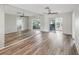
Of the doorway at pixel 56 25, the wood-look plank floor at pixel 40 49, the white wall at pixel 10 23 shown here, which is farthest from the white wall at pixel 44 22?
the wood-look plank floor at pixel 40 49

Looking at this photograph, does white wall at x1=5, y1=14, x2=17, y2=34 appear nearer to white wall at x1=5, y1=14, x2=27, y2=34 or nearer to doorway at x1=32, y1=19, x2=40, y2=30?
white wall at x1=5, y1=14, x2=27, y2=34

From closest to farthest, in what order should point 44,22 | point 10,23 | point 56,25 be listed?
1. point 10,23
2. point 56,25
3. point 44,22

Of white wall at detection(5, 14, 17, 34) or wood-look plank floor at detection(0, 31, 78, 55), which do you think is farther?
white wall at detection(5, 14, 17, 34)

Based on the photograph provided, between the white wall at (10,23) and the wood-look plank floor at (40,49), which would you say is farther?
the white wall at (10,23)

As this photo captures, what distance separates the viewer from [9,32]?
19.0 feet

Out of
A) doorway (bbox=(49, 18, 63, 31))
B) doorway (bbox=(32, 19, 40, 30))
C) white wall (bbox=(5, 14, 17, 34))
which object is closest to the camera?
white wall (bbox=(5, 14, 17, 34))

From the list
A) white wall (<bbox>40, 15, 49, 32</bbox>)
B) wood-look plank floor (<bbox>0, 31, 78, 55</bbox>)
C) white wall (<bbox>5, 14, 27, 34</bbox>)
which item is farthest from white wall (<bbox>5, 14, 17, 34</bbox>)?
white wall (<bbox>40, 15, 49, 32</bbox>)

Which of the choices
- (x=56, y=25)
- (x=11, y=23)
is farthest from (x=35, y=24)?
(x=11, y=23)

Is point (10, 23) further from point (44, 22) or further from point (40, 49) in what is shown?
point (44, 22)

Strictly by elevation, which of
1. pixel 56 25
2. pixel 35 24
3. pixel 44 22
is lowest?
pixel 56 25

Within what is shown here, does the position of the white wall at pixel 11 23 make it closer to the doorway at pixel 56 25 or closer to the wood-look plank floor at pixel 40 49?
the wood-look plank floor at pixel 40 49

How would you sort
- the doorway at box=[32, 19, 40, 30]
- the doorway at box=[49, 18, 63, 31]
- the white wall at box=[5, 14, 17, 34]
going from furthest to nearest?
the doorway at box=[49, 18, 63, 31], the doorway at box=[32, 19, 40, 30], the white wall at box=[5, 14, 17, 34]
